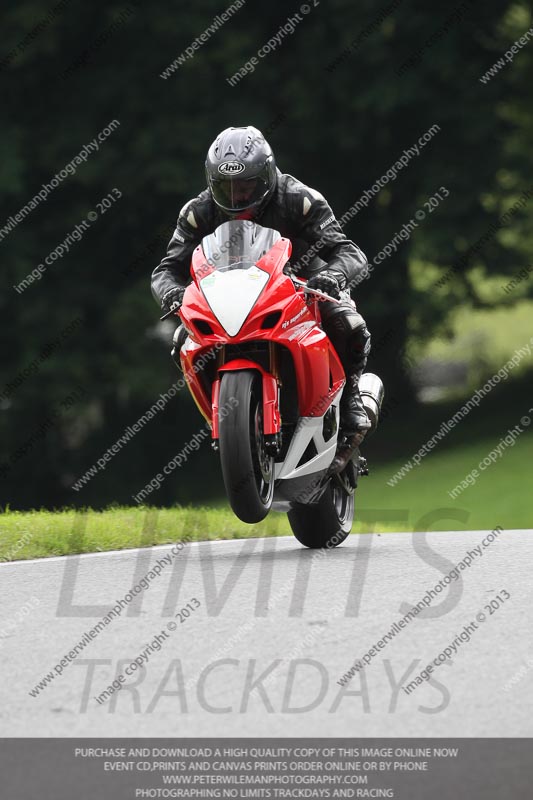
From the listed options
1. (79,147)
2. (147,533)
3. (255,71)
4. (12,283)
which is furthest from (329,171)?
(147,533)

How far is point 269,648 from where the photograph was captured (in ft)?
16.0

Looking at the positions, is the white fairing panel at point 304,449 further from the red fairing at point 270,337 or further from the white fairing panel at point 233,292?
the white fairing panel at point 233,292

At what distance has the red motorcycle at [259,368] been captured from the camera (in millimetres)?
6273

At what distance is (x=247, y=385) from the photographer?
20.6 feet

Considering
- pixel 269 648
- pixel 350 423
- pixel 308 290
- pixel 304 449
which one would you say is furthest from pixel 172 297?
pixel 269 648

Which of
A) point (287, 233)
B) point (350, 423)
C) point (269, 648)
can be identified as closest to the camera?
point (269, 648)

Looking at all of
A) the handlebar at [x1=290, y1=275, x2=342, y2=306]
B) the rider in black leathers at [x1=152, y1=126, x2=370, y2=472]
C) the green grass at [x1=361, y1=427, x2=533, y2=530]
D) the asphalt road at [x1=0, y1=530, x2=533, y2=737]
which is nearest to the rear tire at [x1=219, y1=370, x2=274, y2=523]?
the asphalt road at [x1=0, y1=530, x2=533, y2=737]

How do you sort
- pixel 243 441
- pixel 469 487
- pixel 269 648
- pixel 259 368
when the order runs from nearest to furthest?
pixel 269 648 < pixel 243 441 < pixel 259 368 < pixel 469 487

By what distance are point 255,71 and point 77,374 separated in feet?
19.6

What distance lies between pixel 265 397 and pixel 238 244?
34.4 inches

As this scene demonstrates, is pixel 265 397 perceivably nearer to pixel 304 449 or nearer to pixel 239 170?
pixel 304 449

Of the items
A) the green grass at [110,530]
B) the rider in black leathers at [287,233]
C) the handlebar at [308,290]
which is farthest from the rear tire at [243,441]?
the green grass at [110,530]

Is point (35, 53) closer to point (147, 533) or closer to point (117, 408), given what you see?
point (117, 408)

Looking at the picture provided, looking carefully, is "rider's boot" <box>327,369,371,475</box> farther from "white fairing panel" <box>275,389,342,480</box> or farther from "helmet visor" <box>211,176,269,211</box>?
"helmet visor" <box>211,176,269,211</box>
